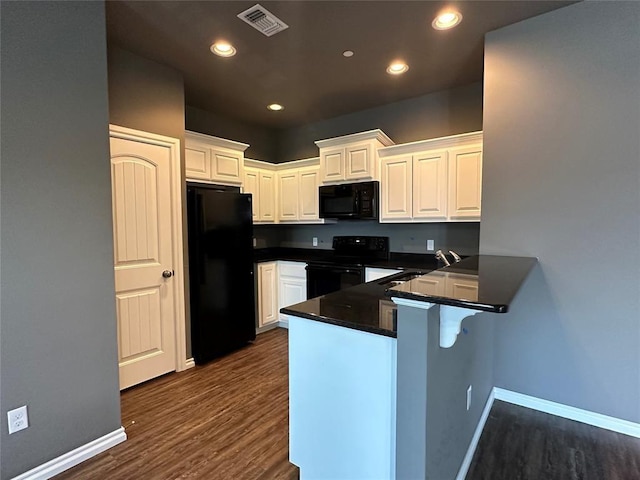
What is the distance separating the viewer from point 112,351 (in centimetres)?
200

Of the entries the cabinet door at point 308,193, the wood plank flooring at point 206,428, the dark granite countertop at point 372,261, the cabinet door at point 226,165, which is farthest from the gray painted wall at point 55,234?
the cabinet door at point 308,193

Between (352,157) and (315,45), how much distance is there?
1.40 metres

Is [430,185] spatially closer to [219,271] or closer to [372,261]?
[372,261]

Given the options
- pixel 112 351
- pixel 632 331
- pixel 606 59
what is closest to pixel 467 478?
pixel 632 331

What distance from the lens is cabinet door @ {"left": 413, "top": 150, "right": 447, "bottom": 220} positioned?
10.6 feet

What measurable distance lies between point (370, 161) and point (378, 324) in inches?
101

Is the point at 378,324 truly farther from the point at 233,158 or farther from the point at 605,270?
the point at 233,158

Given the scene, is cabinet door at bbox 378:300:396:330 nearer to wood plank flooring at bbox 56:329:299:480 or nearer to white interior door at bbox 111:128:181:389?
wood plank flooring at bbox 56:329:299:480

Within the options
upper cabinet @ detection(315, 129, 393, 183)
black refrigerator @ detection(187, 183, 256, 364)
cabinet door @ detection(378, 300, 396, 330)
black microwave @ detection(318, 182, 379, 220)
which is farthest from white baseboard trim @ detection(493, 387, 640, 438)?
black refrigerator @ detection(187, 183, 256, 364)

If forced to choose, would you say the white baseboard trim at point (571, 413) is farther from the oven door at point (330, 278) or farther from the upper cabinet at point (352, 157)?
the upper cabinet at point (352, 157)

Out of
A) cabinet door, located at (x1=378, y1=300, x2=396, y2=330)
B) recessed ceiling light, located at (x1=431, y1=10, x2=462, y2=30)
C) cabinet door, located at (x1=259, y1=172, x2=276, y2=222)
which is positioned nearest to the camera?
cabinet door, located at (x1=378, y1=300, x2=396, y2=330)

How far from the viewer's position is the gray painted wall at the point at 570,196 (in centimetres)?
196

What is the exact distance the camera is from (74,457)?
1.80 m

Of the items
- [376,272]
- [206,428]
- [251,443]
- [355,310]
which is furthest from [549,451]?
[206,428]
